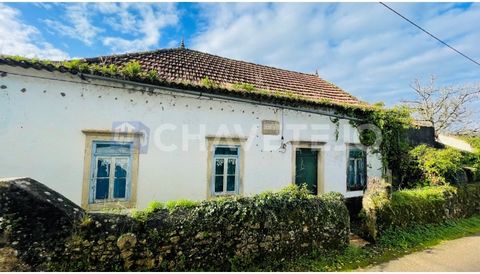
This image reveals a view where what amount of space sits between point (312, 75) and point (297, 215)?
1045cm

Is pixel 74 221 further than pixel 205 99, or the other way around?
pixel 205 99

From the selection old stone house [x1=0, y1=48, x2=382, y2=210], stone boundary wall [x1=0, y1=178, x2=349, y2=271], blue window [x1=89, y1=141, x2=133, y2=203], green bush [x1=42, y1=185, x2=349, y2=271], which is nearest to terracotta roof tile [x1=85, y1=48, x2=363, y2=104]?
old stone house [x1=0, y1=48, x2=382, y2=210]

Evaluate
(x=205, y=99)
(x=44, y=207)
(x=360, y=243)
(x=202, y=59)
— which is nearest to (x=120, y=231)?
(x=44, y=207)

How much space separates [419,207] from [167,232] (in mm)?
8066

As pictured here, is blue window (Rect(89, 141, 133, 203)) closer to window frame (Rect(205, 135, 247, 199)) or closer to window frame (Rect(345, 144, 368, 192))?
window frame (Rect(205, 135, 247, 199))

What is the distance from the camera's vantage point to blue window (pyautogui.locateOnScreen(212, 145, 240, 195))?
27.6ft

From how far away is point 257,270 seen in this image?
544cm

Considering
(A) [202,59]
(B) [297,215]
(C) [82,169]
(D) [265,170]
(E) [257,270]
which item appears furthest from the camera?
(A) [202,59]

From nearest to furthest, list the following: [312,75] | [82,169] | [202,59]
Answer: [82,169]
[202,59]
[312,75]

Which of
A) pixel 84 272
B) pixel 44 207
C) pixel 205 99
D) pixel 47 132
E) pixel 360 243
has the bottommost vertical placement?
pixel 360 243

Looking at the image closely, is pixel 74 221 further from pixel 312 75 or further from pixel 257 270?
pixel 312 75

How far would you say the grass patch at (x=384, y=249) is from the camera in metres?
5.88

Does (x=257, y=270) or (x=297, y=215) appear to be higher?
(x=297, y=215)

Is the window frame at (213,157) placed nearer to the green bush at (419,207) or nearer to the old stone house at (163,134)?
the old stone house at (163,134)
